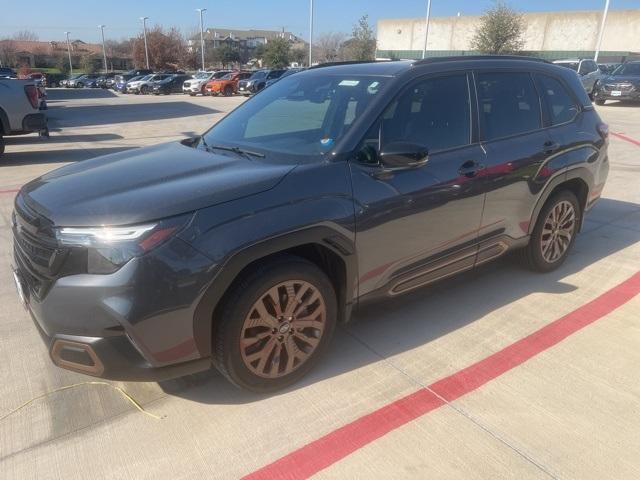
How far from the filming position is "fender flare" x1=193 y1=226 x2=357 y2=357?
251 centimetres

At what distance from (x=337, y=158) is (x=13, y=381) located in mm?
2292

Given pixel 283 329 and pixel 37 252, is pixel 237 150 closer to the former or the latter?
pixel 283 329

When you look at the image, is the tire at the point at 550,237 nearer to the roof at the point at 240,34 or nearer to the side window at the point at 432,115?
the side window at the point at 432,115

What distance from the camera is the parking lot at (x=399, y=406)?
8.07 feet

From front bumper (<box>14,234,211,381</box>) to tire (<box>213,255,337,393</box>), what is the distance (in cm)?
22

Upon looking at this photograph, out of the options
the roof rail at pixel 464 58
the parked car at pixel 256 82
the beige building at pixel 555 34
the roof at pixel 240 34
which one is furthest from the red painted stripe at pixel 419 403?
the roof at pixel 240 34

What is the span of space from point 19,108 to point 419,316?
9.36 metres

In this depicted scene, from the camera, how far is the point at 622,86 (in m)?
20.5

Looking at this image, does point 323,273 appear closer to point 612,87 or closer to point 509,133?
point 509,133

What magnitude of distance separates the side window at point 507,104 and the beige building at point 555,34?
49.2m

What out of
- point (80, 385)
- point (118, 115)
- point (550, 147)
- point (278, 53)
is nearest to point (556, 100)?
point (550, 147)

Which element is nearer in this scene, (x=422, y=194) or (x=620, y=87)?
(x=422, y=194)

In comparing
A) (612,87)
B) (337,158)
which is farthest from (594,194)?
(612,87)

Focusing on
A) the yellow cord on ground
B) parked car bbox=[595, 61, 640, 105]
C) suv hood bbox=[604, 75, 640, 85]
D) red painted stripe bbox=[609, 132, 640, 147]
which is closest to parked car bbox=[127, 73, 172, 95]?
parked car bbox=[595, 61, 640, 105]
